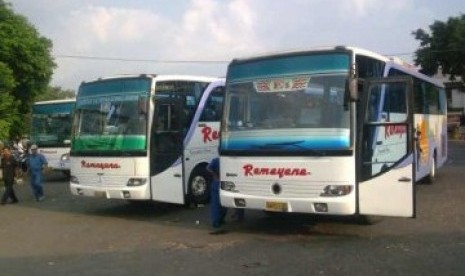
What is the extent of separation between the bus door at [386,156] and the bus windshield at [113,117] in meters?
4.86

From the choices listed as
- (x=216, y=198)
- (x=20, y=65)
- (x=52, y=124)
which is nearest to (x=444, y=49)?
(x=20, y=65)

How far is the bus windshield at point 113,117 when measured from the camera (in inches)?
495

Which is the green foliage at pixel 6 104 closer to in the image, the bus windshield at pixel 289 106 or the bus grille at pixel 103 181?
the bus grille at pixel 103 181

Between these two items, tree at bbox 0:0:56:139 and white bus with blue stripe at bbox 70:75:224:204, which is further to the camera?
tree at bbox 0:0:56:139

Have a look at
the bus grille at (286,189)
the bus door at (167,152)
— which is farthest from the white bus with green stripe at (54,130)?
the bus grille at (286,189)

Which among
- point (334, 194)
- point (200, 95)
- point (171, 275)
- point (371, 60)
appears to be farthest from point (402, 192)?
point (200, 95)

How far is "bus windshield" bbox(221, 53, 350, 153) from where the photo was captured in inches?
363

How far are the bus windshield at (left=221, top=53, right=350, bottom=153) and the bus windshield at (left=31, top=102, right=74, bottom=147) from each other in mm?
13535

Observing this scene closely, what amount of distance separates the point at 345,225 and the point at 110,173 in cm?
484

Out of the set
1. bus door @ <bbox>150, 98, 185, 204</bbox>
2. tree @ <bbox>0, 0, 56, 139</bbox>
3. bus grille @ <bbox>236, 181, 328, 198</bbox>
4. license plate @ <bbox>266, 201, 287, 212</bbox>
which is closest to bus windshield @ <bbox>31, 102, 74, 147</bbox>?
tree @ <bbox>0, 0, 56, 139</bbox>

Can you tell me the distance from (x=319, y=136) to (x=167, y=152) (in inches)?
177

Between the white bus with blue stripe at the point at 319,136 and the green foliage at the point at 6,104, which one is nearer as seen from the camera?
the white bus with blue stripe at the point at 319,136

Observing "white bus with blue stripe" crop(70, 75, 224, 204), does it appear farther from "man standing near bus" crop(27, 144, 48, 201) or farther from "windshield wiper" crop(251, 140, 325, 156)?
"man standing near bus" crop(27, 144, 48, 201)

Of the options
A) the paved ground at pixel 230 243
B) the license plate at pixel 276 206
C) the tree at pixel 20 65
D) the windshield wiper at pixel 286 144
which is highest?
the tree at pixel 20 65
